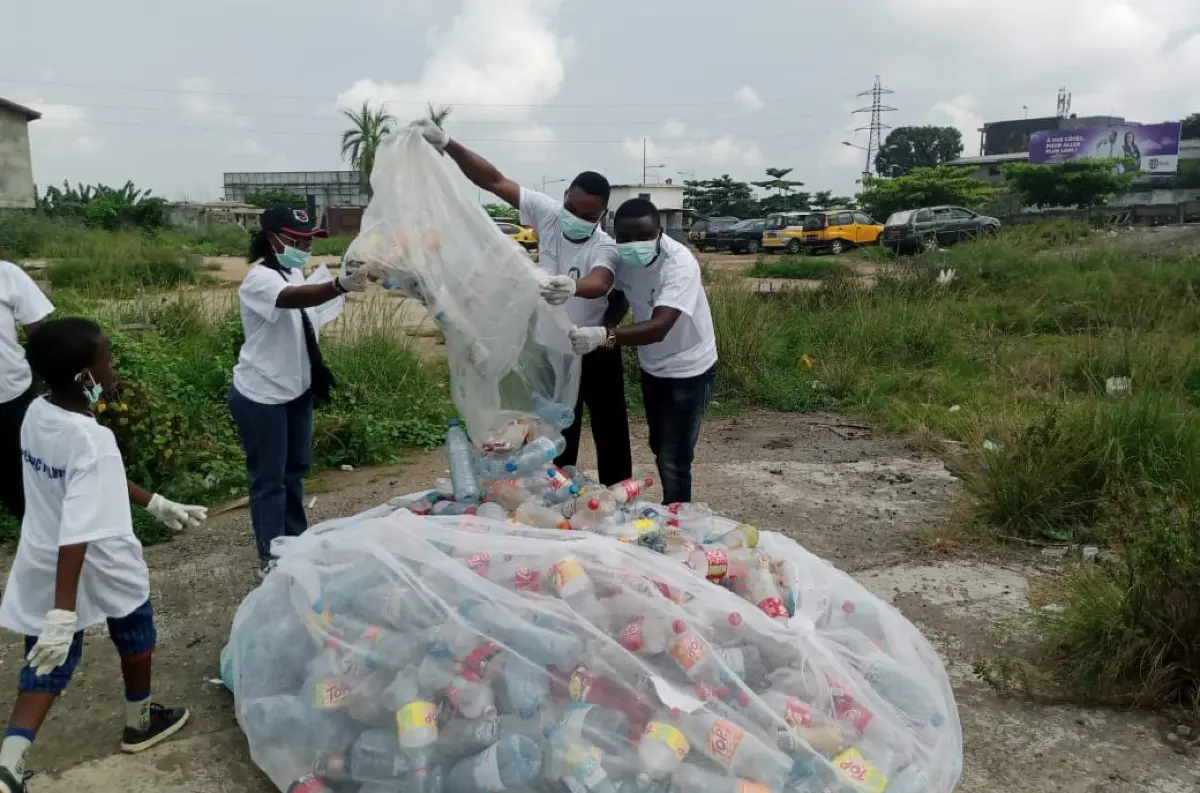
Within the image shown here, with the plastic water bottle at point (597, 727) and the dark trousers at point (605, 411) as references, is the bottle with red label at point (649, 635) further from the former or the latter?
the dark trousers at point (605, 411)

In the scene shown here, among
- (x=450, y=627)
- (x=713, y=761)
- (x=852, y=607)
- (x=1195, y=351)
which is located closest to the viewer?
(x=713, y=761)

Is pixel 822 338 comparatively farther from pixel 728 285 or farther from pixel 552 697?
pixel 552 697

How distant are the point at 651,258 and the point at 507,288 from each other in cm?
59

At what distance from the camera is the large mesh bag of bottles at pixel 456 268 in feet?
9.62

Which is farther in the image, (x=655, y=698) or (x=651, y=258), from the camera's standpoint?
(x=651, y=258)

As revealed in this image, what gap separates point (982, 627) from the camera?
3225 millimetres

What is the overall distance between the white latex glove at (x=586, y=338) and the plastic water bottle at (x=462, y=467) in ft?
1.81

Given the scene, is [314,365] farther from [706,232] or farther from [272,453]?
[706,232]

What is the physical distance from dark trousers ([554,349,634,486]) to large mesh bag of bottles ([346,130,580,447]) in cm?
52

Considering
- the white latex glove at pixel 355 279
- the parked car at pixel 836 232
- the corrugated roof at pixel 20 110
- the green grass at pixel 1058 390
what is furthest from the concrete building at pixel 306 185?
the white latex glove at pixel 355 279

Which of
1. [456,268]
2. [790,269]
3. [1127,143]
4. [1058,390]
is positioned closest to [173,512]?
[456,268]

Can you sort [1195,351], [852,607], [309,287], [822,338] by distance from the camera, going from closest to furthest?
[852,607] < [309,287] < [1195,351] < [822,338]

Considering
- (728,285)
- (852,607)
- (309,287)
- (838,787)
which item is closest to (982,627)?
(852,607)

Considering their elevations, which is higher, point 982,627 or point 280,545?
point 280,545
